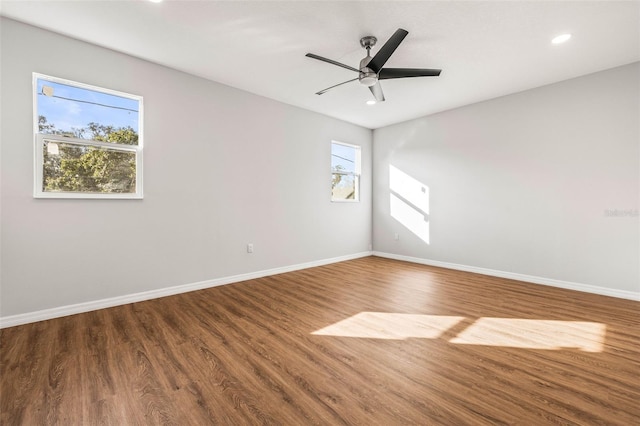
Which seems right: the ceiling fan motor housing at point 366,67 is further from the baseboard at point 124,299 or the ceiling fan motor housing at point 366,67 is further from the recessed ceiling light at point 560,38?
the baseboard at point 124,299

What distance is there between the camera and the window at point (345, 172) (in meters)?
5.61

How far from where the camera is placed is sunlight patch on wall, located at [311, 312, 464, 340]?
7.91 ft

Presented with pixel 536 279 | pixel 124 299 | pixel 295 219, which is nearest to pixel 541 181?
pixel 536 279

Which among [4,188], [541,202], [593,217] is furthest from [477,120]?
[4,188]

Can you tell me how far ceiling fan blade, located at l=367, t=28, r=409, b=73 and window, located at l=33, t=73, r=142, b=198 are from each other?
9.04 feet

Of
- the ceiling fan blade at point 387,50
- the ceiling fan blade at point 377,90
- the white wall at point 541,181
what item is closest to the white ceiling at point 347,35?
the ceiling fan blade at point 387,50

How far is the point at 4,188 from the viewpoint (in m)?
2.51

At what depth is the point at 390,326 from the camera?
258 cm

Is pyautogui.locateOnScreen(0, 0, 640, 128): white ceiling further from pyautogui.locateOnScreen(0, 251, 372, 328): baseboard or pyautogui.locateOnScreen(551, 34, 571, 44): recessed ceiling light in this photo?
pyautogui.locateOnScreen(0, 251, 372, 328): baseboard

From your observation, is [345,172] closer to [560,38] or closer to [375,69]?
[375,69]

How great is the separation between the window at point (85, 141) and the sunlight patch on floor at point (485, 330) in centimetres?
284

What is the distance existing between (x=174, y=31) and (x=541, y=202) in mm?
5224

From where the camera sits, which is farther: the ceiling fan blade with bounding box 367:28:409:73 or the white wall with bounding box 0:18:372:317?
the white wall with bounding box 0:18:372:317

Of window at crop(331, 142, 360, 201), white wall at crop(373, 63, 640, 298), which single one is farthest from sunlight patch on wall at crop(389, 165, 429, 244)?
window at crop(331, 142, 360, 201)
